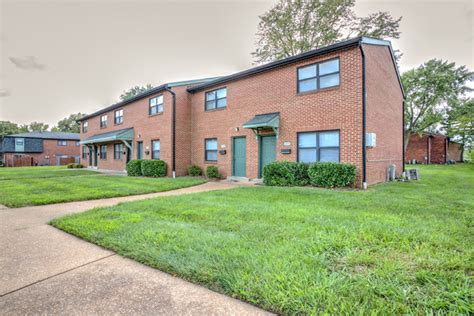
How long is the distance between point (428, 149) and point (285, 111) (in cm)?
2830

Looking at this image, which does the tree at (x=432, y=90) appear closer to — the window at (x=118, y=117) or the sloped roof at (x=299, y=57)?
the sloped roof at (x=299, y=57)

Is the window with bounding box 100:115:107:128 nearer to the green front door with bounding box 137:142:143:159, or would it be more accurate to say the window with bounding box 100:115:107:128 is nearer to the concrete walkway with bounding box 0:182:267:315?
the green front door with bounding box 137:142:143:159

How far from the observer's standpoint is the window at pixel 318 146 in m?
9.26

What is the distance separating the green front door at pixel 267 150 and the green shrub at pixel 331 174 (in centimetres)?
251

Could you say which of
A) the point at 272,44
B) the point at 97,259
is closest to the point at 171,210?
the point at 97,259

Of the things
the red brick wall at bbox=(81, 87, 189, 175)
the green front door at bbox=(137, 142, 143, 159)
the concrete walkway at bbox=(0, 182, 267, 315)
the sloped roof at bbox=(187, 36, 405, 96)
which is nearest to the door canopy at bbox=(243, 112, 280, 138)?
the sloped roof at bbox=(187, 36, 405, 96)

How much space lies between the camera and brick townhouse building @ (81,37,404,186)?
888 centimetres

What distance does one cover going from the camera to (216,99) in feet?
45.1

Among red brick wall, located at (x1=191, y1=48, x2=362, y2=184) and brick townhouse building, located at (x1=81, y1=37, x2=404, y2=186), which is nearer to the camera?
red brick wall, located at (x1=191, y1=48, x2=362, y2=184)

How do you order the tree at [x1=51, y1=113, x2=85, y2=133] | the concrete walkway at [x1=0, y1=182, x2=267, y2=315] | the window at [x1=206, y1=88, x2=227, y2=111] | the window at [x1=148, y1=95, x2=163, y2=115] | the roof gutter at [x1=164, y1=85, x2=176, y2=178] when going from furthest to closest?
the tree at [x1=51, y1=113, x2=85, y2=133], the window at [x1=148, y1=95, x2=163, y2=115], the roof gutter at [x1=164, y1=85, x2=176, y2=178], the window at [x1=206, y1=88, x2=227, y2=111], the concrete walkway at [x1=0, y1=182, x2=267, y2=315]

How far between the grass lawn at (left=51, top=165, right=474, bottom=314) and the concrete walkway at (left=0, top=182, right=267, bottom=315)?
0.16 meters

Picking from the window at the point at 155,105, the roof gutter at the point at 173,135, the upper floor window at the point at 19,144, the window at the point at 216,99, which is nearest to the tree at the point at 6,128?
the upper floor window at the point at 19,144

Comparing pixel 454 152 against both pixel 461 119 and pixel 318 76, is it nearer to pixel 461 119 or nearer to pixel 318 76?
pixel 461 119

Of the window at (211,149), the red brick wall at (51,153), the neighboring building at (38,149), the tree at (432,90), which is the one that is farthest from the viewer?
the red brick wall at (51,153)
